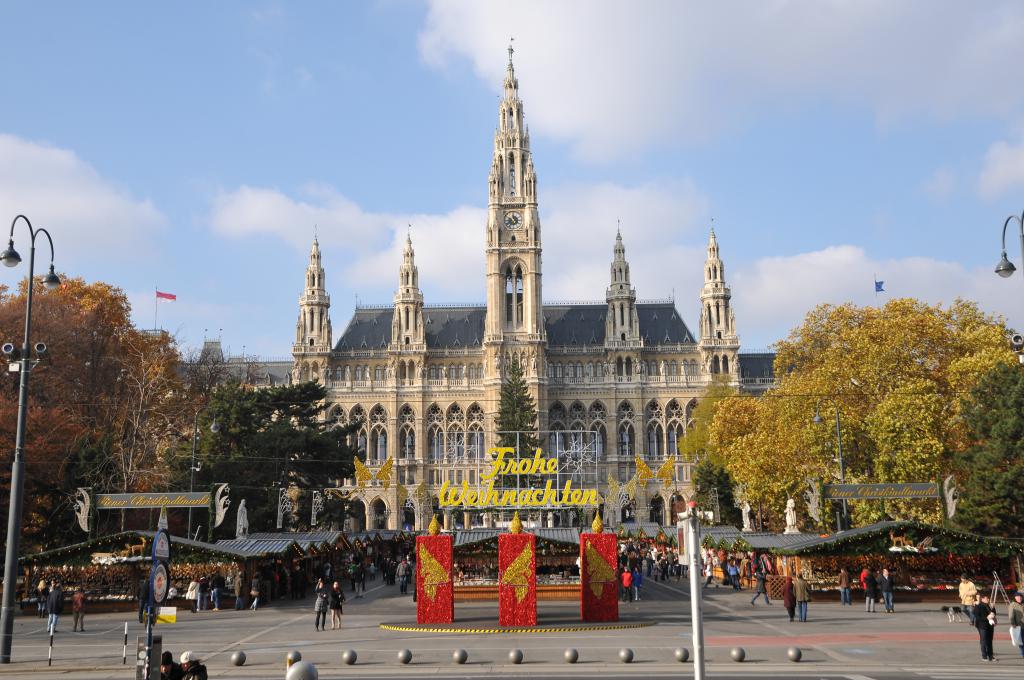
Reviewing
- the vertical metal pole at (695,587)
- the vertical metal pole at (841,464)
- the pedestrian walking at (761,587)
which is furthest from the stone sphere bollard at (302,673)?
the vertical metal pole at (841,464)

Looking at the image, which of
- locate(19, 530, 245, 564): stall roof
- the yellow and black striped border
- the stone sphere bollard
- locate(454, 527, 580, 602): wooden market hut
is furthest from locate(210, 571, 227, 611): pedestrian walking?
the stone sphere bollard

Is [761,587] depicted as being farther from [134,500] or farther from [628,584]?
[134,500]

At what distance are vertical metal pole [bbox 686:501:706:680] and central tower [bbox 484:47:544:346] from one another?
87.1 meters

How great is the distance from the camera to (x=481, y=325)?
10919 cm

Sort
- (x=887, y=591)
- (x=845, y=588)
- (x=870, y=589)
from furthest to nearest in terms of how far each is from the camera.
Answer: (x=845, y=588)
(x=870, y=589)
(x=887, y=591)

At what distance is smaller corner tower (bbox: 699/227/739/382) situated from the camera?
10306 centimetres

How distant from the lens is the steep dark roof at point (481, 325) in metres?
108

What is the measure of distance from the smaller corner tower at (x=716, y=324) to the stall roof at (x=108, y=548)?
72998mm

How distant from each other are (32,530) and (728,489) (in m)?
51.1

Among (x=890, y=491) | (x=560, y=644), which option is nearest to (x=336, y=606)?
(x=560, y=644)

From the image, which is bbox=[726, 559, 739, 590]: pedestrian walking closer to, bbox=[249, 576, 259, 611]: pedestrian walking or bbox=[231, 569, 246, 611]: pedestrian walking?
bbox=[249, 576, 259, 611]: pedestrian walking

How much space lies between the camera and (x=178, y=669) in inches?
577

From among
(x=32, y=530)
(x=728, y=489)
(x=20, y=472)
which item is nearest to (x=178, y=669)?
(x=20, y=472)

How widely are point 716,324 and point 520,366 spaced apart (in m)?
22.3
